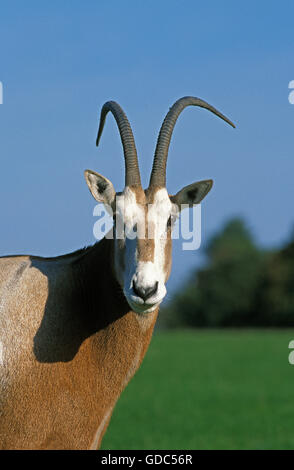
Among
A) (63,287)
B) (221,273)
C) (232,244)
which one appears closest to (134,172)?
(63,287)

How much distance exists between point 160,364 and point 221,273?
73.4m

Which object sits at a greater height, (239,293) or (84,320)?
(84,320)

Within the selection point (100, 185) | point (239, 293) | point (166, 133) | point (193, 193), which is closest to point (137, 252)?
point (100, 185)

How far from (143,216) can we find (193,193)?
2.93 ft

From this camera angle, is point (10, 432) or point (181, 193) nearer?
point (10, 432)

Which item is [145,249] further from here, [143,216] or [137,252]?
[143,216]

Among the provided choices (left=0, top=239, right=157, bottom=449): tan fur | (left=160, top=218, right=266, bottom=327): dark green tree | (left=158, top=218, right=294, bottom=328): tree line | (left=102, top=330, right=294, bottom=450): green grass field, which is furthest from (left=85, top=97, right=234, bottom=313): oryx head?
(left=160, top=218, right=266, bottom=327): dark green tree

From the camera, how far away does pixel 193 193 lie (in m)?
7.64

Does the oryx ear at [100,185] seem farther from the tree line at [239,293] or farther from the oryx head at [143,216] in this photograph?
the tree line at [239,293]

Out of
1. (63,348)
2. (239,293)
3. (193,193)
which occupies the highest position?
(193,193)

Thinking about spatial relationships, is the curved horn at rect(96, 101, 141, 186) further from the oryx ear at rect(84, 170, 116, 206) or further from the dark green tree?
the dark green tree

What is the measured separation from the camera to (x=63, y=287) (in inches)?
296

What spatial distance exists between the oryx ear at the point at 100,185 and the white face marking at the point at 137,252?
22 centimetres
